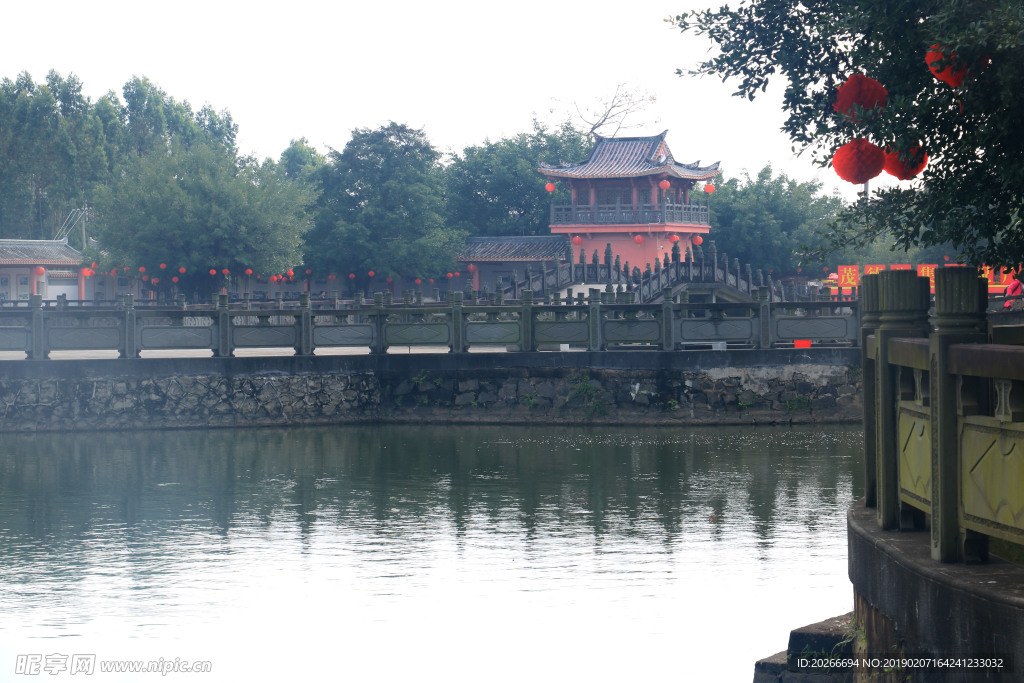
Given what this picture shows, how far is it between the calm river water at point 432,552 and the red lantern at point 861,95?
10.4ft

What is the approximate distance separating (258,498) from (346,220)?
140 feet

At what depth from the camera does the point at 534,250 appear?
53.5 metres

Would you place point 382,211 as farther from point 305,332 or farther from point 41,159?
point 305,332

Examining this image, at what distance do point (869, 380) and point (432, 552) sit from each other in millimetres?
4968

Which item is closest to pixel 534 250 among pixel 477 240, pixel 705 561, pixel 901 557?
pixel 477 240

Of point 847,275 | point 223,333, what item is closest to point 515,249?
point 847,275

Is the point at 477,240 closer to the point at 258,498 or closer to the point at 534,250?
the point at 534,250

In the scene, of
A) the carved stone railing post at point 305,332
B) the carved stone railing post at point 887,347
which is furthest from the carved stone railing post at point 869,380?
the carved stone railing post at point 305,332

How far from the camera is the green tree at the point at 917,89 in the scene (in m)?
6.16

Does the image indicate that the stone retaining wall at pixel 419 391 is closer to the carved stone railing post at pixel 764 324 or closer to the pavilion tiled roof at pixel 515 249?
the carved stone railing post at pixel 764 324

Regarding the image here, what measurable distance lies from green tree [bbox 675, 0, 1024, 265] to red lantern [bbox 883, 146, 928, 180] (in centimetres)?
6

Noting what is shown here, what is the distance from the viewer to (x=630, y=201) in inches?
2115

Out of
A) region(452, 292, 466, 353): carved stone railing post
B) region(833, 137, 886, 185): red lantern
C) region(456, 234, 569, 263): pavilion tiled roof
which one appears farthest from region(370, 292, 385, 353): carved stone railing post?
region(456, 234, 569, 263): pavilion tiled roof

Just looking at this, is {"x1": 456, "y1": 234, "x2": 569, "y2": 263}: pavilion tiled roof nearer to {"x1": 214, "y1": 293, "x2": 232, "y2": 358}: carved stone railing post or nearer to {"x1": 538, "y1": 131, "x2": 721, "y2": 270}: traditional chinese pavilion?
{"x1": 538, "y1": 131, "x2": 721, "y2": 270}: traditional chinese pavilion
